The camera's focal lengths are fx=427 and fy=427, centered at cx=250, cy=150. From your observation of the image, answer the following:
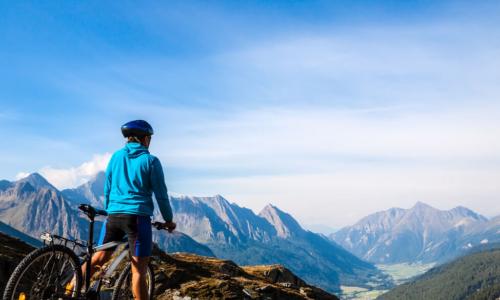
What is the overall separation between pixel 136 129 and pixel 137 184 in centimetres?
128

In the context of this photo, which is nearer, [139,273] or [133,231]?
[133,231]

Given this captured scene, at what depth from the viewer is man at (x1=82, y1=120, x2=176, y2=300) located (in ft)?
30.1

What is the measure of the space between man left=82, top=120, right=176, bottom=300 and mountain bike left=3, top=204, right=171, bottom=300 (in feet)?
0.91

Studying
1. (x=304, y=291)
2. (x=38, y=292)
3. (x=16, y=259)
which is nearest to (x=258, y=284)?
(x=304, y=291)

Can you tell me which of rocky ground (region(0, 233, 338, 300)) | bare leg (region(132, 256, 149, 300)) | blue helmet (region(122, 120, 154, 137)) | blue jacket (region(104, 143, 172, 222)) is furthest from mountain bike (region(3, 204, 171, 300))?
Result: rocky ground (region(0, 233, 338, 300))

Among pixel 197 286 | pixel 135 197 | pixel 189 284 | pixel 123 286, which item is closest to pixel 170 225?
pixel 135 197

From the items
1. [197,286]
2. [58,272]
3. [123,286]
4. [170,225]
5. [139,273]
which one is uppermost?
[170,225]

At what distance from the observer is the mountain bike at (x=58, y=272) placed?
26.5ft

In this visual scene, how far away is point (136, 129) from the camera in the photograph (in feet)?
31.6

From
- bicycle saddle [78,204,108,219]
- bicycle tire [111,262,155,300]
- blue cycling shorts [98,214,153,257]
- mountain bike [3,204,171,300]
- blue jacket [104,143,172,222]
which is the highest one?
blue jacket [104,143,172,222]

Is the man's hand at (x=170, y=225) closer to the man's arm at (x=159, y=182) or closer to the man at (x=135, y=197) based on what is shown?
the man at (x=135, y=197)

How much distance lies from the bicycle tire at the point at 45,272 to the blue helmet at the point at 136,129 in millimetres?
2771

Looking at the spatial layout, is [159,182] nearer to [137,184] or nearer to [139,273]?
[137,184]

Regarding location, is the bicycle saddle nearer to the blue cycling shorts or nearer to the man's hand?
the blue cycling shorts
